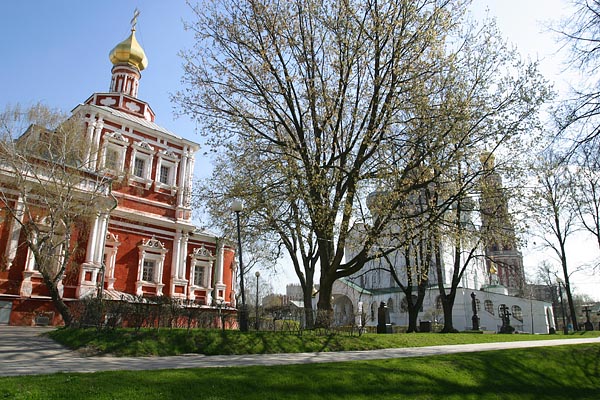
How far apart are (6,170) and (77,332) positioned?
942 cm

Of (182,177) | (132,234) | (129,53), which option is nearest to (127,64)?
(129,53)

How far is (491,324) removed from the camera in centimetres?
4184

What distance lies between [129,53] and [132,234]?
12994mm

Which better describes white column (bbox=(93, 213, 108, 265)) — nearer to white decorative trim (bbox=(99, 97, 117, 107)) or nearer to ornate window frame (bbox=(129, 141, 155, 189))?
ornate window frame (bbox=(129, 141, 155, 189))

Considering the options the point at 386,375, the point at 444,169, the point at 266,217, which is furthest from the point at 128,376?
the point at 444,169

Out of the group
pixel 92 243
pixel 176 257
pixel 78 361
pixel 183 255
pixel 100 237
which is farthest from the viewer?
pixel 183 255

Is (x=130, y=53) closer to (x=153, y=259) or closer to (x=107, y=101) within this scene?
(x=107, y=101)

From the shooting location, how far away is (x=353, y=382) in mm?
7918

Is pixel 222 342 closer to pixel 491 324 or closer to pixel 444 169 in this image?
pixel 444 169

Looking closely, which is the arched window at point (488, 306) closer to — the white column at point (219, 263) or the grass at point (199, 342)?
the white column at point (219, 263)

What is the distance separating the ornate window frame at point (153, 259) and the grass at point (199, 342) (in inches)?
458

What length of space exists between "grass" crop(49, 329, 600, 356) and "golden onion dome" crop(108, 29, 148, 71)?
2193 cm

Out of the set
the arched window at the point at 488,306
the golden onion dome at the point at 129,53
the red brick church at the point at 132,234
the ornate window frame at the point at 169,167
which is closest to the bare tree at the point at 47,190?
the red brick church at the point at 132,234

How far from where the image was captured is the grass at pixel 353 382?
6301mm
